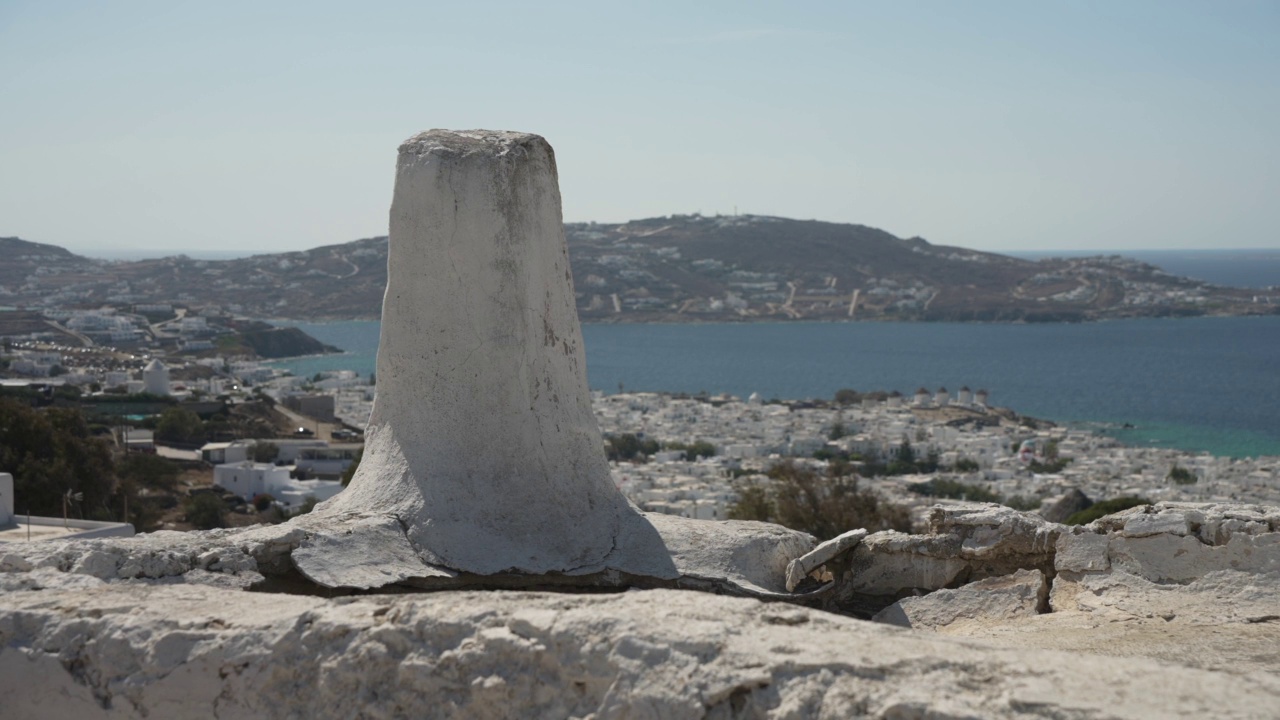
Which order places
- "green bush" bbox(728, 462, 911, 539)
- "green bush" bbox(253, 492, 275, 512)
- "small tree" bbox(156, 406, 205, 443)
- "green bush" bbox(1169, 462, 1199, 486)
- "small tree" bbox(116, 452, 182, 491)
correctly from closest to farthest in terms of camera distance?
"green bush" bbox(728, 462, 911, 539)
"green bush" bbox(253, 492, 275, 512)
"small tree" bbox(116, 452, 182, 491)
"small tree" bbox(156, 406, 205, 443)
"green bush" bbox(1169, 462, 1199, 486)

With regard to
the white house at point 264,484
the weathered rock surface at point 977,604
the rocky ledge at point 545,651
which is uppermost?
the rocky ledge at point 545,651

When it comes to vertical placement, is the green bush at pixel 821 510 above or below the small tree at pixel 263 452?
above

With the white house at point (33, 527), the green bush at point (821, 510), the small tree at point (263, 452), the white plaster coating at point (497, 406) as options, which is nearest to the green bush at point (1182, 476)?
the green bush at point (821, 510)

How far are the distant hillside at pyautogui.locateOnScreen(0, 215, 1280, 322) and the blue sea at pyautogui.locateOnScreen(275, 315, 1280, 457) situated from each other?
4669mm

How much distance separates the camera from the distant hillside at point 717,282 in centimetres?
14525

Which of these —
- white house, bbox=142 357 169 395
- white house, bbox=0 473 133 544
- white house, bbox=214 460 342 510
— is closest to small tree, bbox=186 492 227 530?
white house, bbox=214 460 342 510

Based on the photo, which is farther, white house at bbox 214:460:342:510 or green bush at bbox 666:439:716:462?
green bush at bbox 666:439:716:462

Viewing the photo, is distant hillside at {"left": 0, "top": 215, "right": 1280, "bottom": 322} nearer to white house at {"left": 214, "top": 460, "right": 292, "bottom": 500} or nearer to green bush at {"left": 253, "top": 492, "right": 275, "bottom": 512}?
white house at {"left": 214, "top": 460, "right": 292, "bottom": 500}

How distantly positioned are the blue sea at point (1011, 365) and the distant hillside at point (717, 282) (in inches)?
184

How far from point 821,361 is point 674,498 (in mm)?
85937

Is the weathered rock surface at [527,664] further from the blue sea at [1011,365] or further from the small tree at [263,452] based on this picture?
the blue sea at [1011,365]

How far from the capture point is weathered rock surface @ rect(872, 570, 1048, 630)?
7008 millimetres

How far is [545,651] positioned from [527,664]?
0.28 ft

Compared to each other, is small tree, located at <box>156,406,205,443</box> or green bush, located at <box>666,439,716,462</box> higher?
small tree, located at <box>156,406,205,443</box>
